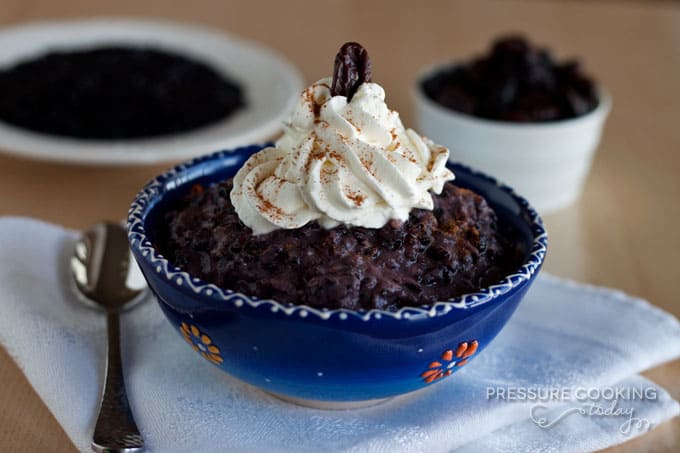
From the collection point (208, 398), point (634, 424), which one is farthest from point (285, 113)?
point (634, 424)

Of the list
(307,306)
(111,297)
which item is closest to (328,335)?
(307,306)

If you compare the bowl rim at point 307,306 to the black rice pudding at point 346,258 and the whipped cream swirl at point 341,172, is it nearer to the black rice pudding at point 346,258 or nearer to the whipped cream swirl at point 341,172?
the black rice pudding at point 346,258

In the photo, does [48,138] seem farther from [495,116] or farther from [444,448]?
[444,448]

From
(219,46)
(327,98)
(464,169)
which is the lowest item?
(219,46)

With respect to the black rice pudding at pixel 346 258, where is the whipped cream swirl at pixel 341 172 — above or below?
above

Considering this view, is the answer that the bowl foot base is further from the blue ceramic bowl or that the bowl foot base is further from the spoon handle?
the spoon handle

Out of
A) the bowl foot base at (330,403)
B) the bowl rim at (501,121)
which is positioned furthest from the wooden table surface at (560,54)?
the bowl foot base at (330,403)
